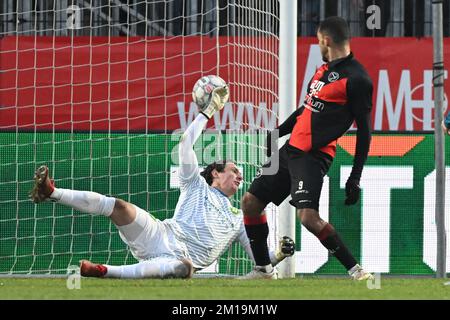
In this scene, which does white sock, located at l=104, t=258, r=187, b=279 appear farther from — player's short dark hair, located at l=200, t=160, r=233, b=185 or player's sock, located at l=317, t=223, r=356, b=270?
player's short dark hair, located at l=200, t=160, r=233, b=185

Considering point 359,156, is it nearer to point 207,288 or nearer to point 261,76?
point 207,288

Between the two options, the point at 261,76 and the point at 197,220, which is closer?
the point at 197,220

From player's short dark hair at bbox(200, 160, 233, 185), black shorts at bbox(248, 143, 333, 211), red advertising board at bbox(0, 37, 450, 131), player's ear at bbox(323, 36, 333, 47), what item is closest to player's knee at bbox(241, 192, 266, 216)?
black shorts at bbox(248, 143, 333, 211)

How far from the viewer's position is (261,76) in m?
10.4

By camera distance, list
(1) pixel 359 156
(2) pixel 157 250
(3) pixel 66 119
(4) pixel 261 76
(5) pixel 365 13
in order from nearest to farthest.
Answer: (1) pixel 359 156, (2) pixel 157 250, (4) pixel 261 76, (3) pixel 66 119, (5) pixel 365 13

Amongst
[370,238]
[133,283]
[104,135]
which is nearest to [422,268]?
[370,238]

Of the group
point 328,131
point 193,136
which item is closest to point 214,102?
point 193,136

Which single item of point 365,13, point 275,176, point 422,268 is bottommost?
point 422,268

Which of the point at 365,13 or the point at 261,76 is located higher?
the point at 365,13

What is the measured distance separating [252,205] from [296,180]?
0.56 metres

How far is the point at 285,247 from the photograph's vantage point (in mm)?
8844

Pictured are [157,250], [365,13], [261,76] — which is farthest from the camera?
[365,13]

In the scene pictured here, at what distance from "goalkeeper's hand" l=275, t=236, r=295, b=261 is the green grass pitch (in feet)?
2.77

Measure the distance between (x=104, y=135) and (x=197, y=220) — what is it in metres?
2.09
